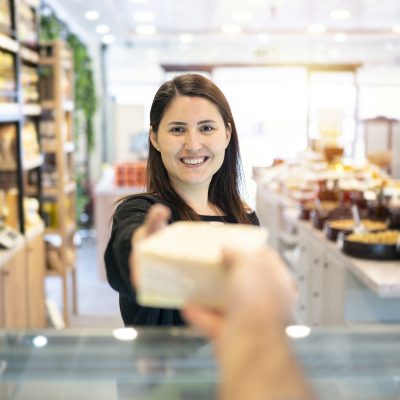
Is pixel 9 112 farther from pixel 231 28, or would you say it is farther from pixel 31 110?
pixel 231 28

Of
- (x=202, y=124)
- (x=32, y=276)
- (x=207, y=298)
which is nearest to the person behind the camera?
(x=207, y=298)

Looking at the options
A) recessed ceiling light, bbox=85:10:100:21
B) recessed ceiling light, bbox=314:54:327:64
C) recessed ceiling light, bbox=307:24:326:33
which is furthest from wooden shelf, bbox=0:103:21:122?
recessed ceiling light, bbox=314:54:327:64

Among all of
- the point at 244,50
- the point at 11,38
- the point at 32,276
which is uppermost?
the point at 244,50

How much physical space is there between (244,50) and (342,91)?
2114 millimetres

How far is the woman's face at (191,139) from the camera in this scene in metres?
1.74

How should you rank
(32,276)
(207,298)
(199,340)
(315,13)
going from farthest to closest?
(315,13) → (32,276) → (199,340) → (207,298)

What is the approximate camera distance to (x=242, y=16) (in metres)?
9.54

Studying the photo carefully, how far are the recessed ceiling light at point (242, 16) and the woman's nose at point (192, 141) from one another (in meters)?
7.66

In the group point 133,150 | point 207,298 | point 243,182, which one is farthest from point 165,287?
point 133,150

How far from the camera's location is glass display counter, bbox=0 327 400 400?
959 mm

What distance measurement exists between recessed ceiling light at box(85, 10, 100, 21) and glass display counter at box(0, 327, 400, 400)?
8.10 metres

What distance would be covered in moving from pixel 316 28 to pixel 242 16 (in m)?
1.86

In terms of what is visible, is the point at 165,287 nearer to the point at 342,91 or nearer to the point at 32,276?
the point at 32,276

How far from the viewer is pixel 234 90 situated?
13.4 m
